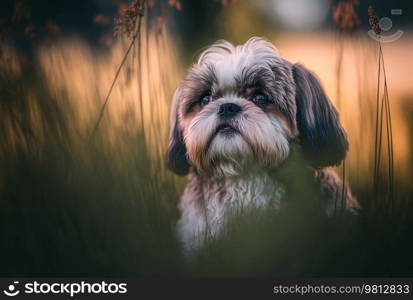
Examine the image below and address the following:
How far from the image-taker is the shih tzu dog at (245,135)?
105 inches

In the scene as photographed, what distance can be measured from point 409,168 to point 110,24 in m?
2.07

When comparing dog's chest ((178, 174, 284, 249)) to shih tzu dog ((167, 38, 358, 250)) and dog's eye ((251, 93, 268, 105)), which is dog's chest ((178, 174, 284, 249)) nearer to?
shih tzu dog ((167, 38, 358, 250))

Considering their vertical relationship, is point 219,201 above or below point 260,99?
below

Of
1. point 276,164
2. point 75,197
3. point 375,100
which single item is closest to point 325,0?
point 375,100

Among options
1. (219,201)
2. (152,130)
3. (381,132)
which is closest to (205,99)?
(152,130)

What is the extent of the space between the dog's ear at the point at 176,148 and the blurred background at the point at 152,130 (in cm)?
7

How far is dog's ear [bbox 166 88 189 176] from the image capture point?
118 inches

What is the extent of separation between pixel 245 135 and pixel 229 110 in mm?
160

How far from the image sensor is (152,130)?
10.2 feet

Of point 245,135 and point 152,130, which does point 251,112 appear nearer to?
point 245,135

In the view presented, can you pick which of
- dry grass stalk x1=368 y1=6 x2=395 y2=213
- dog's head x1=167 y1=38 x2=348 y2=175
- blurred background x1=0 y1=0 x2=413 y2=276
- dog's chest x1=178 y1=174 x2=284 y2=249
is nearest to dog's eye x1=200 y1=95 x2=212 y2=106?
dog's head x1=167 y1=38 x2=348 y2=175

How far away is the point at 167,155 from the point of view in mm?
3070

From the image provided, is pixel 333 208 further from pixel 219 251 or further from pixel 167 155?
pixel 167 155

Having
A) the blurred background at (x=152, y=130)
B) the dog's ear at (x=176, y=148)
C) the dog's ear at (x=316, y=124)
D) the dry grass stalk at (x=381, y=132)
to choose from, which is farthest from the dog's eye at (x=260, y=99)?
the dry grass stalk at (x=381, y=132)
